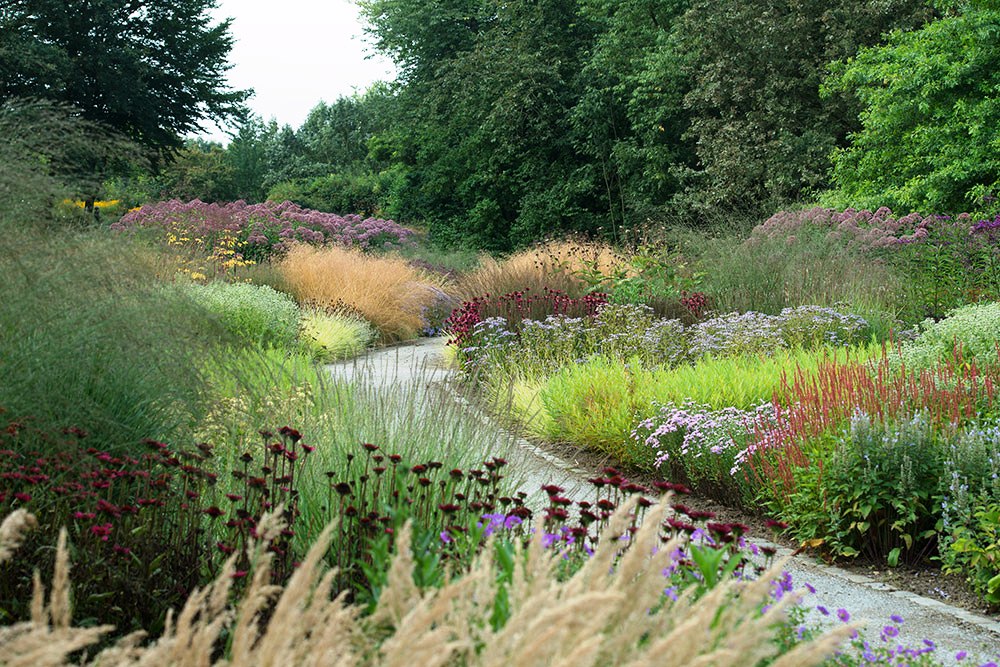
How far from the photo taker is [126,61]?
2961 centimetres

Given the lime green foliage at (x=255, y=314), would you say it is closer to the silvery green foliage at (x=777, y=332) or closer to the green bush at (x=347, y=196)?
the silvery green foliage at (x=777, y=332)

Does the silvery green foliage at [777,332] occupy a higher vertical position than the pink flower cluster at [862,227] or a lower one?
A: lower

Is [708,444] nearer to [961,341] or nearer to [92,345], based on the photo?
[961,341]

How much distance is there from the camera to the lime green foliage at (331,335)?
11.4 meters

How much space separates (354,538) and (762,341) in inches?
238

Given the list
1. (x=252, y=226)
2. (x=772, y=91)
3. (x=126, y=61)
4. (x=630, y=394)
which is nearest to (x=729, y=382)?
(x=630, y=394)

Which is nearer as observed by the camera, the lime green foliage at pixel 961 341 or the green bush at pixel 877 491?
the green bush at pixel 877 491

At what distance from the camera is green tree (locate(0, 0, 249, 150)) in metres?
27.4

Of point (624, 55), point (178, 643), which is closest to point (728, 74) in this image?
point (624, 55)

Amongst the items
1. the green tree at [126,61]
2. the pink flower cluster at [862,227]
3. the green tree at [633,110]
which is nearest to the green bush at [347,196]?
the green tree at [126,61]

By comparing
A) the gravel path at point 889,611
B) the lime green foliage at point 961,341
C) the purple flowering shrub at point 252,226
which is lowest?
the gravel path at point 889,611

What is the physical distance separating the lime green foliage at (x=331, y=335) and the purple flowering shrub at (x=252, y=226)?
382 cm

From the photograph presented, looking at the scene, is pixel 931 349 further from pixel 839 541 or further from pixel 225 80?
pixel 225 80

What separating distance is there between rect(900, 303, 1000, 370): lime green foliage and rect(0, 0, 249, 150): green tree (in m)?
25.1
